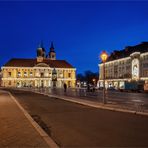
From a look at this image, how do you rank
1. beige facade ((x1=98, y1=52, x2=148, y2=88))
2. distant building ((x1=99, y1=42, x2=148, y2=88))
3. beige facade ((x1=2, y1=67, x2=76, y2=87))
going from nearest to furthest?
beige facade ((x1=98, y1=52, x2=148, y2=88)), distant building ((x1=99, y1=42, x2=148, y2=88)), beige facade ((x1=2, y1=67, x2=76, y2=87))

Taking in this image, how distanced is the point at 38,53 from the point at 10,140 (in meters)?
185

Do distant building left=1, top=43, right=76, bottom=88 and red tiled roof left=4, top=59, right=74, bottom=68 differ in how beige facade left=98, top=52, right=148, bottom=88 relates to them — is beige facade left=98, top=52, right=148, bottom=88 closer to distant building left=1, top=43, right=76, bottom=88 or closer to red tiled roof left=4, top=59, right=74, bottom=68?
distant building left=1, top=43, right=76, bottom=88

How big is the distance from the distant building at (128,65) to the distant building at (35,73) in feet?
160

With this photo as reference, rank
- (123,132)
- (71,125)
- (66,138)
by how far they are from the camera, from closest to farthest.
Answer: (66,138) → (123,132) → (71,125)

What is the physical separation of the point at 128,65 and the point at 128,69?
1464 mm

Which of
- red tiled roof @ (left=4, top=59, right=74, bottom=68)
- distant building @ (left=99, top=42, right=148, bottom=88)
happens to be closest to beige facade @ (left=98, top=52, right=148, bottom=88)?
distant building @ (left=99, top=42, right=148, bottom=88)

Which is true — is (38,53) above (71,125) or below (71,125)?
above

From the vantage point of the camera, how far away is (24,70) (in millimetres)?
183375

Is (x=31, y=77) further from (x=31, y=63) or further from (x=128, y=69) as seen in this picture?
(x=128, y=69)

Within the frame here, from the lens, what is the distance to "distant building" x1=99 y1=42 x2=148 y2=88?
351 ft

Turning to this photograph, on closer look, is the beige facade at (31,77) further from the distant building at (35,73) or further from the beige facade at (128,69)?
the beige facade at (128,69)

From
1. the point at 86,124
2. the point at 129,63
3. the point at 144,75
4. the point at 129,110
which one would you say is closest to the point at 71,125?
the point at 86,124

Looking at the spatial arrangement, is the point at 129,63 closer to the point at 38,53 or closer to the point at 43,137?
the point at 38,53

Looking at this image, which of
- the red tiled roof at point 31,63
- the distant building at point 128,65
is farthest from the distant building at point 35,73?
the distant building at point 128,65
